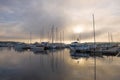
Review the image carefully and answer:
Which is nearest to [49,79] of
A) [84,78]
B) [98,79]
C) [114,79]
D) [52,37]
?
[84,78]

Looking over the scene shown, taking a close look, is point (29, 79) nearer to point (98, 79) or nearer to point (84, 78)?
point (84, 78)

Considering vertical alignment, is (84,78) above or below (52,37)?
below

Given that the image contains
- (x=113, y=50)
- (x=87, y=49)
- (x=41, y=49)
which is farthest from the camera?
(x=41, y=49)

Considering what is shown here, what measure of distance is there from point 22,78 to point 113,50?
36.1m

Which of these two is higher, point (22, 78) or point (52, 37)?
point (52, 37)

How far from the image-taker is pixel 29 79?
→ 64.3 ft

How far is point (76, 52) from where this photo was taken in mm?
58344

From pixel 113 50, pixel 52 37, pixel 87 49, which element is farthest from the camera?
pixel 52 37

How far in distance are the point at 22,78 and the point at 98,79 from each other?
328 inches

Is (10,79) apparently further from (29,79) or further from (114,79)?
(114,79)

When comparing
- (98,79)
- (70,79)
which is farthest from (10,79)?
(98,79)

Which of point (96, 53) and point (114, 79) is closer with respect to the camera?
point (114, 79)

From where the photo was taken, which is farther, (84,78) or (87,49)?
(87,49)

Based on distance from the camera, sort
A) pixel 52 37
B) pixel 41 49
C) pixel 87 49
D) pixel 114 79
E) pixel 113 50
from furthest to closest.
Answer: pixel 52 37, pixel 41 49, pixel 87 49, pixel 113 50, pixel 114 79
